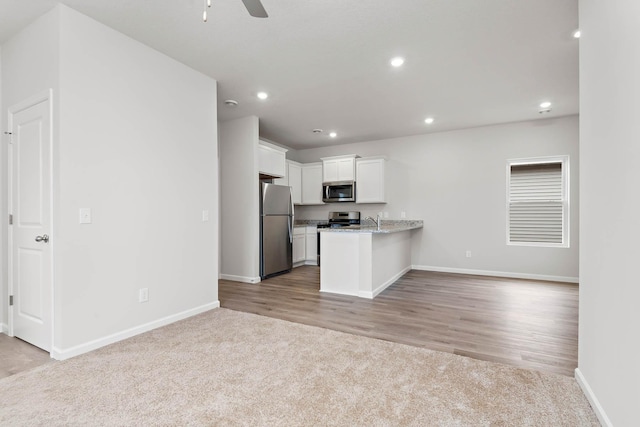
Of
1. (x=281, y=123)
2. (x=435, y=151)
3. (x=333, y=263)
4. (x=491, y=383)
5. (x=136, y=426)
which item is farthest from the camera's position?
(x=435, y=151)

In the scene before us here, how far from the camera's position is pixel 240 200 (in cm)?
497

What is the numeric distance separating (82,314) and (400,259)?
14.5 ft

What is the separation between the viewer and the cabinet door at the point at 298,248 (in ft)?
20.5

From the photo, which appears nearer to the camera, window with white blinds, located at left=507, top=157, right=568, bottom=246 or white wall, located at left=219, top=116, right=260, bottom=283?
white wall, located at left=219, top=116, right=260, bottom=283

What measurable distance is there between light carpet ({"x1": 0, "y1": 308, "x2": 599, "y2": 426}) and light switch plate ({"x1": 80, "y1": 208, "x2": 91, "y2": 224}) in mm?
1040

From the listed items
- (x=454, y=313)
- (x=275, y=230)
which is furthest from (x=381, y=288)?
(x=275, y=230)

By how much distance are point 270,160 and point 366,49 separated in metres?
2.89

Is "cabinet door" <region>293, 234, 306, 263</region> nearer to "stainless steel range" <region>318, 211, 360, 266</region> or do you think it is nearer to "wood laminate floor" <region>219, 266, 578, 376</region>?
"stainless steel range" <region>318, 211, 360, 266</region>

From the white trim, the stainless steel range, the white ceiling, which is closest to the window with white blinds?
the white ceiling

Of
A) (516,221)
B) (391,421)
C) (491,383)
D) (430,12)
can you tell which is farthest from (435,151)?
(391,421)

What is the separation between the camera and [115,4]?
2.33 metres

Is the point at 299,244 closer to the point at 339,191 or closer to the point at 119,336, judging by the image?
the point at 339,191
